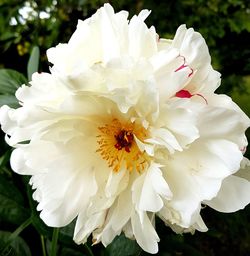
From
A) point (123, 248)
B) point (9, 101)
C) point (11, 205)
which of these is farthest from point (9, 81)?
point (123, 248)

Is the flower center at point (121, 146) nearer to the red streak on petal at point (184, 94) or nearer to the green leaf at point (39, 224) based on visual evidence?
the red streak on petal at point (184, 94)

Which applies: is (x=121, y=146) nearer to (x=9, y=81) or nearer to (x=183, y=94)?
(x=183, y=94)

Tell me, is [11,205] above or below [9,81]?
below

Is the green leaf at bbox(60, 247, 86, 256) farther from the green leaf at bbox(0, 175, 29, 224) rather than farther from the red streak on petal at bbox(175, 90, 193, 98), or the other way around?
the red streak on petal at bbox(175, 90, 193, 98)

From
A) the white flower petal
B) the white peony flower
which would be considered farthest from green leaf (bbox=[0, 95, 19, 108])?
the white flower petal

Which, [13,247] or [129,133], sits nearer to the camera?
[129,133]

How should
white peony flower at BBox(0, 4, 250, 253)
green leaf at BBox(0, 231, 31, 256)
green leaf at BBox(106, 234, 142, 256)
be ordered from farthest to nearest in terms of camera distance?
1. green leaf at BBox(0, 231, 31, 256)
2. green leaf at BBox(106, 234, 142, 256)
3. white peony flower at BBox(0, 4, 250, 253)

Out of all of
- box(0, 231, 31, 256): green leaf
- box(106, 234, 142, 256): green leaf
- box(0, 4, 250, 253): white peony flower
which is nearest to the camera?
box(0, 4, 250, 253): white peony flower
